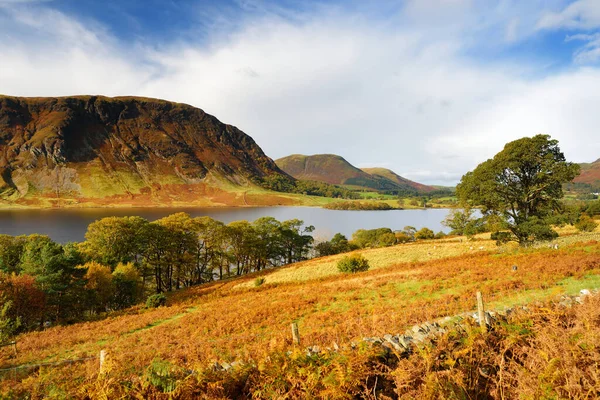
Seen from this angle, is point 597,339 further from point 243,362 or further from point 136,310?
point 136,310

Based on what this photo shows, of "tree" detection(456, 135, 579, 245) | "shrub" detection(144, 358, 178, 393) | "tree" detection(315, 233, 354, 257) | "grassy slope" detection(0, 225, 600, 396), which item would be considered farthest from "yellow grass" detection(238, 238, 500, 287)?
"tree" detection(315, 233, 354, 257)

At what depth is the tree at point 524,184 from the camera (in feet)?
78.1

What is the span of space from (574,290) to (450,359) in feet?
36.3

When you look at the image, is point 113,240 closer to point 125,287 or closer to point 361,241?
point 125,287

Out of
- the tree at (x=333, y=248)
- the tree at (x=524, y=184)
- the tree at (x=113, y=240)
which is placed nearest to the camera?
the tree at (x=524, y=184)

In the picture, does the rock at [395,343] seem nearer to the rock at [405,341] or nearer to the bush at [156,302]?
the rock at [405,341]

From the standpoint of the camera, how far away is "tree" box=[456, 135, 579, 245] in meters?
23.8

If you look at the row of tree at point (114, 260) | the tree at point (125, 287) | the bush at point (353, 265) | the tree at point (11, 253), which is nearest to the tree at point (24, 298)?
the row of tree at point (114, 260)

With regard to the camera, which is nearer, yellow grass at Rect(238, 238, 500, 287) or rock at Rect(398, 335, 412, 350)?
rock at Rect(398, 335, 412, 350)

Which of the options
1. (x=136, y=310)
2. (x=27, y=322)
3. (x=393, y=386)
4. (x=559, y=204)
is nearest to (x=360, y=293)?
(x=393, y=386)

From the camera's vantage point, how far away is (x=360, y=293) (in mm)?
18484

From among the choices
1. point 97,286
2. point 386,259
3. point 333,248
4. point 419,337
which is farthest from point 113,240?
point 419,337

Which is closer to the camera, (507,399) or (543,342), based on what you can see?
(507,399)

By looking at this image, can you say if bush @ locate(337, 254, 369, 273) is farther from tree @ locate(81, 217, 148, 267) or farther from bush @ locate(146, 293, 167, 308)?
tree @ locate(81, 217, 148, 267)
